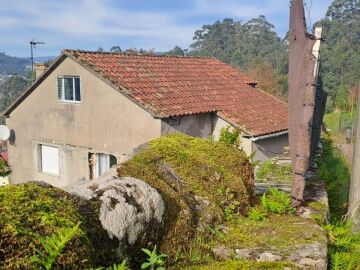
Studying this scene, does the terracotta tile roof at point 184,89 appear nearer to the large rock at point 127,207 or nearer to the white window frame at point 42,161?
the white window frame at point 42,161

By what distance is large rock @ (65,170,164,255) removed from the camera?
86.9 inches

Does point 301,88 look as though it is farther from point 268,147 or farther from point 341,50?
point 341,50

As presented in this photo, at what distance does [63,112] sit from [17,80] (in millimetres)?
83044

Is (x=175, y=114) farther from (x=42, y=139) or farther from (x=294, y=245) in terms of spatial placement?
(x=294, y=245)

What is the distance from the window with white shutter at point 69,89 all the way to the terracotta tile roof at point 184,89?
1076 mm

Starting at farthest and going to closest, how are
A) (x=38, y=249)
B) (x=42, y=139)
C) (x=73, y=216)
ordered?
(x=42, y=139) → (x=73, y=216) → (x=38, y=249)

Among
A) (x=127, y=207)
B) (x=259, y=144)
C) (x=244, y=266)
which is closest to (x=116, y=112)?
(x=259, y=144)

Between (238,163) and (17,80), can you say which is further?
(17,80)

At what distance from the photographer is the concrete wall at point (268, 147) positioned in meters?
13.4

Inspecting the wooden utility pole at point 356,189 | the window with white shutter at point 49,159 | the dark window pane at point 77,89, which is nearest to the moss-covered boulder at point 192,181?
the wooden utility pole at point 356,189

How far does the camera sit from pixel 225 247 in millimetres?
2805

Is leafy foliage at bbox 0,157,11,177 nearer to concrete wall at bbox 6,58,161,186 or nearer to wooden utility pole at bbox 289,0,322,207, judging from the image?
concrete wall at bbox 6,58,161,186

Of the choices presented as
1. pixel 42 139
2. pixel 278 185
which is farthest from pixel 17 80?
pixel 278 185

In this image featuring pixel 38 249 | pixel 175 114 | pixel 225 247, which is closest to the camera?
pixel 38 249
